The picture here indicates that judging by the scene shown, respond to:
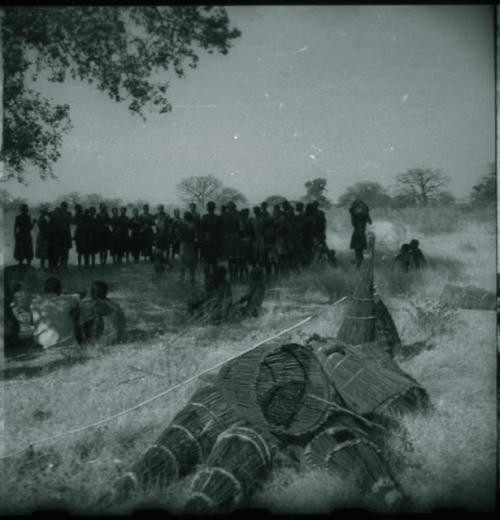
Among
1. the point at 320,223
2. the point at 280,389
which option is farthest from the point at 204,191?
the point at 280,389

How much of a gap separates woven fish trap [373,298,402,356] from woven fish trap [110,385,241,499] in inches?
60.1

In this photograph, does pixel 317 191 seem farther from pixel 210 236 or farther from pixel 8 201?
pixel 8 201

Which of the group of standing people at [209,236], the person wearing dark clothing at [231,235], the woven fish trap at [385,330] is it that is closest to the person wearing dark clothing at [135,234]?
the group of standing people at [209,236]

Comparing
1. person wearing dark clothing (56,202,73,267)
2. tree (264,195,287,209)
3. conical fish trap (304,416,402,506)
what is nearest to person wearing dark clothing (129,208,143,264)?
person wearing dark clothing (56,202,73,267)

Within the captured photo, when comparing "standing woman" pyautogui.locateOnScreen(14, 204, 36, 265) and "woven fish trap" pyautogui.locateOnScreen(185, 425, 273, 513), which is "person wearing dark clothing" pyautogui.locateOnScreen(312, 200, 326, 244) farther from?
"standing woman" pyautogui.locateOnScreen(14, 204, 36, 265)

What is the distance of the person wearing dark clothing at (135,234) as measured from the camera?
18.9 feet

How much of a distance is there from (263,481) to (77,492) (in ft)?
5.00

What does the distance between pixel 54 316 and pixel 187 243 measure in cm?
136

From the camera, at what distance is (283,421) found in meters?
4.97

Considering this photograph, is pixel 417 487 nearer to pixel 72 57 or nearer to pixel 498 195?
pixel 498 195

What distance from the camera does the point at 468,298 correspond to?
5754 millimetres

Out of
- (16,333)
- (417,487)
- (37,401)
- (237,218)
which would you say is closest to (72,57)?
(237,218)

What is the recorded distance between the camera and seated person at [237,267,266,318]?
5652mm

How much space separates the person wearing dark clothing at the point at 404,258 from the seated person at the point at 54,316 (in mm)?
2955
